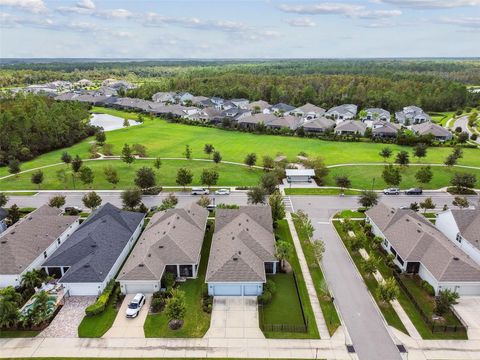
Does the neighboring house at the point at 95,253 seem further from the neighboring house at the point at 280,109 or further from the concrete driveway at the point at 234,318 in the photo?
the neighboring house at the point at 280,109

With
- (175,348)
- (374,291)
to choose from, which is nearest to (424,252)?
(374,291)

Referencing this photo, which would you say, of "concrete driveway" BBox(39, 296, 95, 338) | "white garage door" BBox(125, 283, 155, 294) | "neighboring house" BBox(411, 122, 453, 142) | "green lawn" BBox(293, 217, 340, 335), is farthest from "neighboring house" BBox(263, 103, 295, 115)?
"concrete driveway" BBox(39, 296, 95, 338)

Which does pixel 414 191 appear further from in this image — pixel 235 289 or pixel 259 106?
pixel 259 106

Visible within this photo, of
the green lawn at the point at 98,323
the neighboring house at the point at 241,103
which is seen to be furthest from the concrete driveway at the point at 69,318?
the neighboring house at the point at 241,103

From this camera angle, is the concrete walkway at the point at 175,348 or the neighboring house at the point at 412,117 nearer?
the concrete walkway at the point at 175,348

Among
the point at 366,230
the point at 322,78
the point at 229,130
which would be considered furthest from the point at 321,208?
the point at 322,78

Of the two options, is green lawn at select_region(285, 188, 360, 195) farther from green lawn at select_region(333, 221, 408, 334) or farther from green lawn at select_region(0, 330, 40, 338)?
Result: green lawn at select_region(0, 330, 40, 338)

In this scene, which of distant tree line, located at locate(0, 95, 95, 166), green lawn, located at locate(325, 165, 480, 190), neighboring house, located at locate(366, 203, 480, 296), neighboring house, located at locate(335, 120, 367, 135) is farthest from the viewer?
neighboring house, located at locate(335, 120, 367, 135)

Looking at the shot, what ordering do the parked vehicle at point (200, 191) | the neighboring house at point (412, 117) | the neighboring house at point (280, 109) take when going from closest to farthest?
the parked vehicle at point (200, 191)
the neighboring house at point (412, 117)
the neighboring house at point (280, 109)
